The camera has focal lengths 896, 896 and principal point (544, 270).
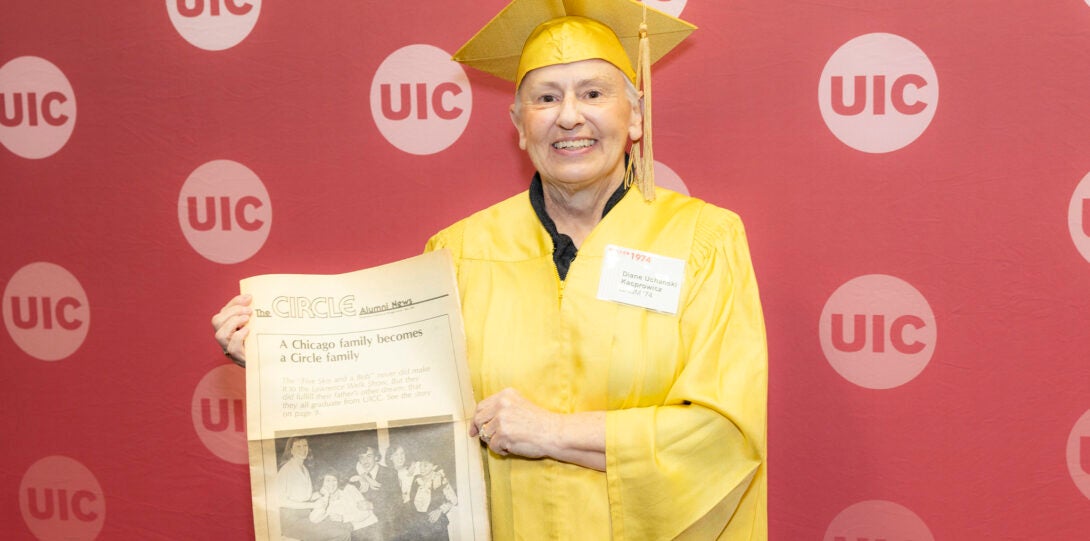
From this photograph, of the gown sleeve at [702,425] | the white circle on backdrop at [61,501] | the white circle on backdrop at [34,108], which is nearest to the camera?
the gown sleeve at [702,425]

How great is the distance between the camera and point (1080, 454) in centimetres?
173

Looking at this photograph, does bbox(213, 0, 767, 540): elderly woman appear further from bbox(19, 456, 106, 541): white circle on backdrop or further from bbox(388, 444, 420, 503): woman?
bbox(19, 456, 106, 541): white circle on backdrop

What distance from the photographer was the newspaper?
4.42ft

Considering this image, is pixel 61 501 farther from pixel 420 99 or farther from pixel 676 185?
pixel 676 185

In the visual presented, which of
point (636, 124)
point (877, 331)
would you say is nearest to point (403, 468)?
point (636, 124)

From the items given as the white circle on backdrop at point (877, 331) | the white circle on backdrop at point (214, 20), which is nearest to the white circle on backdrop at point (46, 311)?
the white circle on backdrop at point (214, 20)

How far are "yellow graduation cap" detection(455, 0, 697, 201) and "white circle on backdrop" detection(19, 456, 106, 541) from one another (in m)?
1.40

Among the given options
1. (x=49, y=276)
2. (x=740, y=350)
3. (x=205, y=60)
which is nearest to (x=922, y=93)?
(x=740, y=350)

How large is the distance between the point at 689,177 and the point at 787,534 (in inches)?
30.0

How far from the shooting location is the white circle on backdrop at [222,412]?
201cm

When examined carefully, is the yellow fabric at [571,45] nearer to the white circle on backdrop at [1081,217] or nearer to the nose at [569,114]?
the nose at [569,114]

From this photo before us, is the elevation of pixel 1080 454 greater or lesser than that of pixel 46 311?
lesser

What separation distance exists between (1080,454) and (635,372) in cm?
99

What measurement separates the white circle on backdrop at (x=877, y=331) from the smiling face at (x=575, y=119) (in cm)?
63
